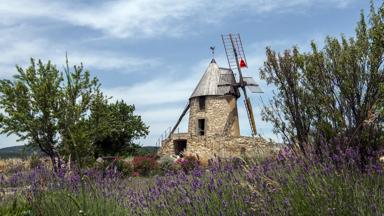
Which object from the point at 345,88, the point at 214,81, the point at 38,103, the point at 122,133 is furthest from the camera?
the point at 214,81

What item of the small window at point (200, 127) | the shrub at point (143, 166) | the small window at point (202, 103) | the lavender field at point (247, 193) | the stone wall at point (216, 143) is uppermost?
the small window at point (202, 103)

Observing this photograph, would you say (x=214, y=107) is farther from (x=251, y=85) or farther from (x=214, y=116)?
(x=251, y=85)

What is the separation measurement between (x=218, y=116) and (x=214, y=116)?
30 cm

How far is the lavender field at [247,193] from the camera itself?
166 inches

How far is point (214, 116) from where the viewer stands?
111ft

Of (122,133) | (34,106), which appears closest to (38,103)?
(34,106)

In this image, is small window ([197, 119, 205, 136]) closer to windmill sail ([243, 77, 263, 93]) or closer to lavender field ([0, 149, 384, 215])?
windmill sail ([243, 77, 263, 93])

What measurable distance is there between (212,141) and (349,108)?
2283 centimetres

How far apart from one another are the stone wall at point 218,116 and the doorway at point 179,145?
185 cm

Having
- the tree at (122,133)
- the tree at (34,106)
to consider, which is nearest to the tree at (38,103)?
the tree at (34,106)

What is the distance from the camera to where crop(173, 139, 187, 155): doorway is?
36.0 meters

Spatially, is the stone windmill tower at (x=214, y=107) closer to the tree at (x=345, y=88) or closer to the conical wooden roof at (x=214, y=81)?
the conical wooden roof at (x=214, y=81)

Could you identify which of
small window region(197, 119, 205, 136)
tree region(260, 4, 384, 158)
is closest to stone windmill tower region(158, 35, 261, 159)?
small window region(197, 119, 205, 136)

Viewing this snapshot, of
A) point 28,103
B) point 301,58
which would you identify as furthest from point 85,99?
point 301,58
